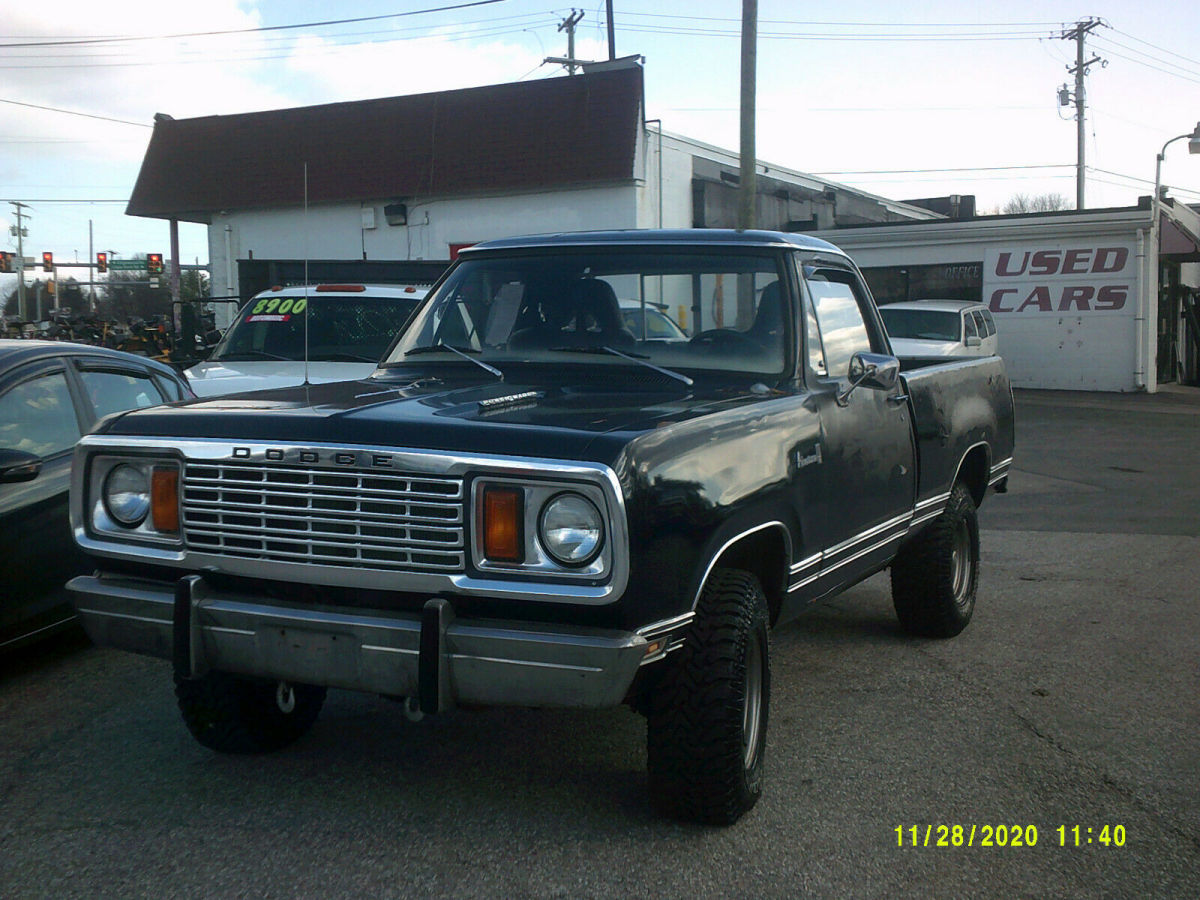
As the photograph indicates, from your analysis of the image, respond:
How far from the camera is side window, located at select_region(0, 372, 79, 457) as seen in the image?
5.29 m

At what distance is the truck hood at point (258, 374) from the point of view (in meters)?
8.49

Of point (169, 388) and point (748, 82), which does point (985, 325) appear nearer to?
point (748, 82)

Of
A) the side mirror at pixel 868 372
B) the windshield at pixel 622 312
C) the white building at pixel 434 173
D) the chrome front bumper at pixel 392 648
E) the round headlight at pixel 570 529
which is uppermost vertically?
the white building at pixel 434 173

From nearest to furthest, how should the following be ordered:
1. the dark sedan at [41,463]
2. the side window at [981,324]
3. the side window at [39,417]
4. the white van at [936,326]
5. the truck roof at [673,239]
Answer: the truck roof at [673,239] → the dark sedan at [41,463] → the side window at [39,417] → the white van at [936,326] → the side window at [981,324]

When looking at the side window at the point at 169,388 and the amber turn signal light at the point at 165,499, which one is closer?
the amber turn signal light at the point at 165,499

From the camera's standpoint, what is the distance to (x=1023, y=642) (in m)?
5.99

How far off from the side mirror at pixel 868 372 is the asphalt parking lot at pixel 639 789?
1299 millimetres

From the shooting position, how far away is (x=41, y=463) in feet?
17.2

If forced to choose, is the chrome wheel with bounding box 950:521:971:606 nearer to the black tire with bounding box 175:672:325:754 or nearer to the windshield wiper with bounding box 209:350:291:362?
the black tire with bounding box 175:672:325:754

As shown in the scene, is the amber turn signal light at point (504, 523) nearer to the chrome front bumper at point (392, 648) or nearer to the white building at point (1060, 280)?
the chrome front bumper at point (392, 648)

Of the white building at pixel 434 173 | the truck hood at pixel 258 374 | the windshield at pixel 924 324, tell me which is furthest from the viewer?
the white building at pixel 434 173

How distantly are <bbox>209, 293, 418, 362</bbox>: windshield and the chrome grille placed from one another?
6.23 m

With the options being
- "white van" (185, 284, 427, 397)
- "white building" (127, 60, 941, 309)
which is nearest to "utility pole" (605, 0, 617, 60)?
"white building" (127, 60, 941, 309)
